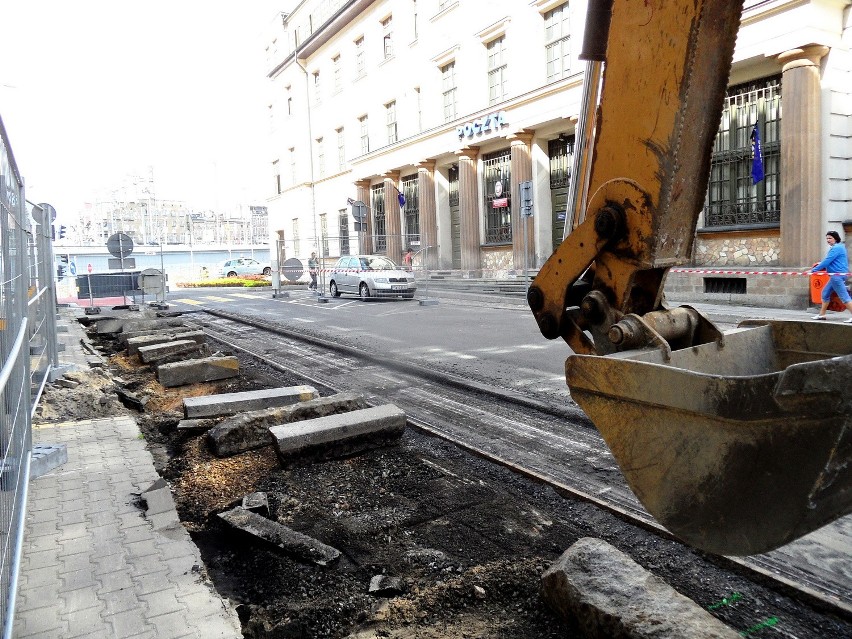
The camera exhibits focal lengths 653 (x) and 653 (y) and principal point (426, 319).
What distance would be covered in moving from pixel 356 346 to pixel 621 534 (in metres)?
8.28

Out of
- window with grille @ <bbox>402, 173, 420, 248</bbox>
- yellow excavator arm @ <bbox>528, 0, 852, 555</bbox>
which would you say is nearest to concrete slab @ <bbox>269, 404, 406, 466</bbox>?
yellow excavator arm @ <bbox>528, 0, 852, 555</bbox>

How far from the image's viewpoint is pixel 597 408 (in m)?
2.81

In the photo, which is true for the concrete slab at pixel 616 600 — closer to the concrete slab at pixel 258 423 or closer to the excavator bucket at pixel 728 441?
the excavator bucket at pixel 728 441

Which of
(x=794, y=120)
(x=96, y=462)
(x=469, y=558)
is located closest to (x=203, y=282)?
(x=794, y=120)

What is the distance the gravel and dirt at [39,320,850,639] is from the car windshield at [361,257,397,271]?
1742 cm

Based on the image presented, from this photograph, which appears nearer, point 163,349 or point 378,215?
point 163,349

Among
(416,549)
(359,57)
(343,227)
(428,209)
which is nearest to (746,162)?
(428,209)

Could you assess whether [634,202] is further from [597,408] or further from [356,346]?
[356,346]

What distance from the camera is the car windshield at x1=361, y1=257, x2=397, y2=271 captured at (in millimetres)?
23078

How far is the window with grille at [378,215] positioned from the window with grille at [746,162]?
2021cm

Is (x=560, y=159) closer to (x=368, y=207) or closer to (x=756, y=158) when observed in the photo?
(x=756, y=158)

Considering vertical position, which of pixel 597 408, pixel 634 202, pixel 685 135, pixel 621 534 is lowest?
pixel 621 534

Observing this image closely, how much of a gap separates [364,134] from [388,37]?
5.49 meters

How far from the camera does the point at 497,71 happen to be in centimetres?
2547
